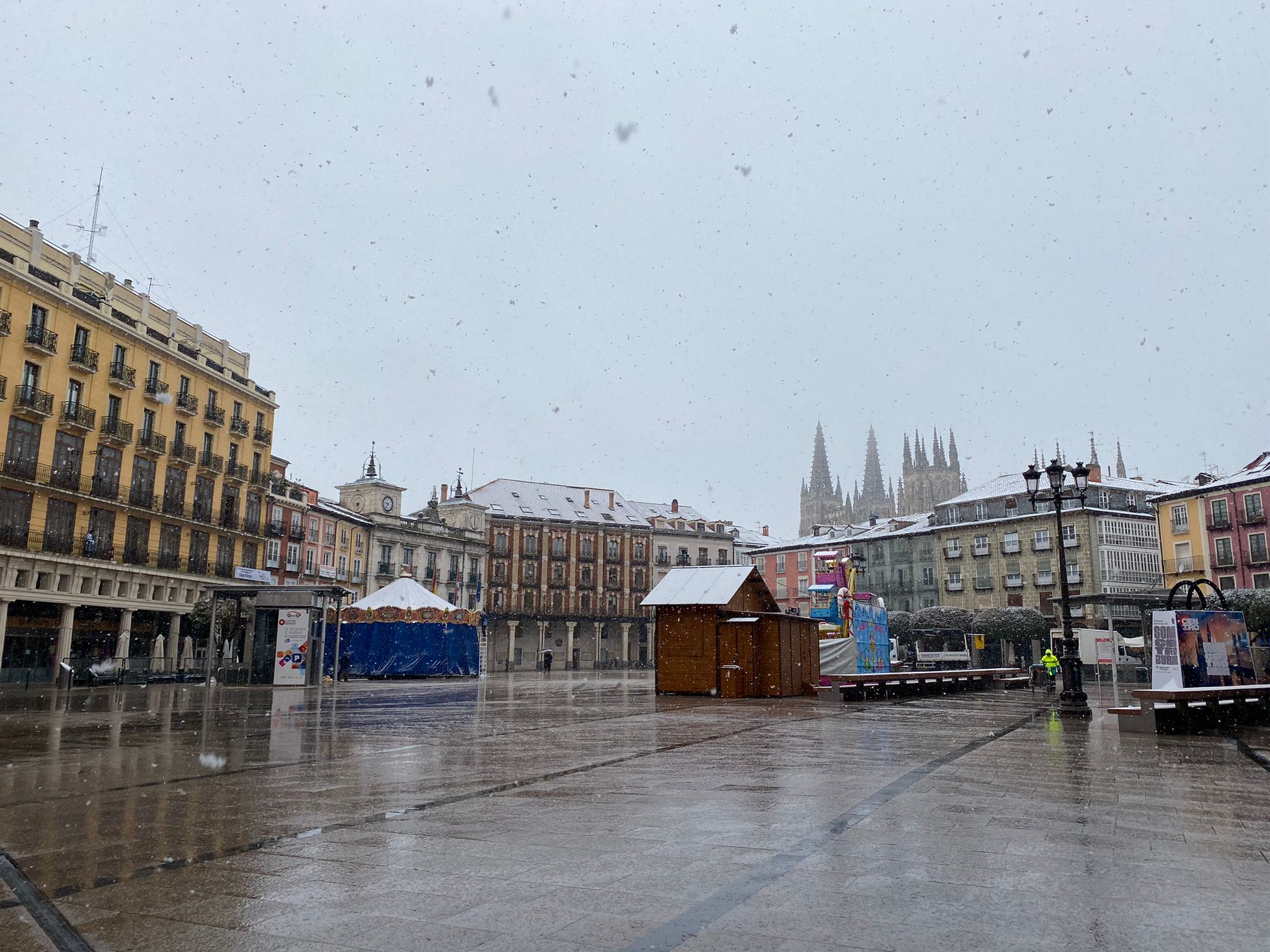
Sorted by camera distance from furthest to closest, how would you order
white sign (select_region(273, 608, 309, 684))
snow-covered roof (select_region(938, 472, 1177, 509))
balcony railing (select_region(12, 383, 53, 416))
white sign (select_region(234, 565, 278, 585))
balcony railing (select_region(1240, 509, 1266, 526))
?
snow-covered roof (select_region(938, 472, 1177, 509))
balcony railing (select_region(1240, 509, 1266, 526))
white sign (select_region(234, 565, 278, 585))
balcony railing (select_region(12, 383, 53, 416))
white sign (select_region(273, 608, 309, 684))

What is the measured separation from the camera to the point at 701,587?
24.7 m

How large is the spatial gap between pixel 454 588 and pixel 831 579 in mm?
44478

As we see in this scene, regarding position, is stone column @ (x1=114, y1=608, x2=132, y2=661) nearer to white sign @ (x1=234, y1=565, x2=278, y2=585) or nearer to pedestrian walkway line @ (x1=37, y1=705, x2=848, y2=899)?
white sign @ (x1=234, y1=565, x2=278, y2=585)

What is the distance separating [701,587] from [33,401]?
27.0 metres

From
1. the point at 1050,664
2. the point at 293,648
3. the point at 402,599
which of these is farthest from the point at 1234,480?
the point at 293,648

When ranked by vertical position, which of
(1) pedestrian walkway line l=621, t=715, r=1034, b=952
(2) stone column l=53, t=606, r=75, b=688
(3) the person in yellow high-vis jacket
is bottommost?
(1) pedestrian walkway line l=621, t=715, r=1034, b=952

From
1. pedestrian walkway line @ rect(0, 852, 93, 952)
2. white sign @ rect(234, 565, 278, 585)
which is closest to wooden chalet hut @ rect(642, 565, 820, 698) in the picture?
pedestrian walkway line @ rect(0, 852, 93, 952)

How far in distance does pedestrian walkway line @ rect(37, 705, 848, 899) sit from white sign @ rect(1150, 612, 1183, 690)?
837cm

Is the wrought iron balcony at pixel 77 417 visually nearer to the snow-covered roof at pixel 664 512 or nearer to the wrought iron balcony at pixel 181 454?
the wrought iron balcony at pixel 181 454

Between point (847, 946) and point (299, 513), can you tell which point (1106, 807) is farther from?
point (299, 513)

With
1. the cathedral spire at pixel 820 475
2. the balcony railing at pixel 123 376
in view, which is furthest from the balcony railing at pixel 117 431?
the cathedral spire at pixel 820 475

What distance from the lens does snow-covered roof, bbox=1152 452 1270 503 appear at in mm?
48509

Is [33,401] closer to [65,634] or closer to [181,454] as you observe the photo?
[181,454]

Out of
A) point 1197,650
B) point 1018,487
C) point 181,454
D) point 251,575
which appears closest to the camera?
point 1197,650
